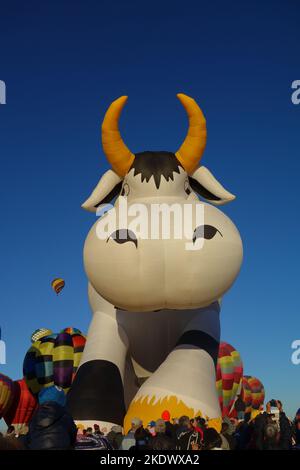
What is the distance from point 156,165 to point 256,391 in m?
11.8

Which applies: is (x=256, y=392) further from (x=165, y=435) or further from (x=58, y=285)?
(x=165, y=435)

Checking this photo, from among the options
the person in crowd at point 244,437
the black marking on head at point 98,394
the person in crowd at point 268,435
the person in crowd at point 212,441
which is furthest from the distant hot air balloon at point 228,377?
the person in crowd at point 212,441

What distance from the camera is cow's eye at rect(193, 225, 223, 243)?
6516 mm

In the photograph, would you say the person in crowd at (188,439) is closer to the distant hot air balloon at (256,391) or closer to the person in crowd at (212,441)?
the person in crowd at (212,441)

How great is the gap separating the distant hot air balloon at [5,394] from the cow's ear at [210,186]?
6.50 meters

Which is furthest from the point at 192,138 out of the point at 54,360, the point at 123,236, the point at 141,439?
the point at 54,360

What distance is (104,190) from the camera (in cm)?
798

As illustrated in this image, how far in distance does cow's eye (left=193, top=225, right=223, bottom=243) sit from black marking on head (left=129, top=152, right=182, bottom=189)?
1.02m

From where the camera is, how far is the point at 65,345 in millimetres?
10258

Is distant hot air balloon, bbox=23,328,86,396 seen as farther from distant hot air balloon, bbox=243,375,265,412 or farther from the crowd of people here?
distant hot air balloon, bbox=243,375,265,412

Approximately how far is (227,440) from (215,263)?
2252 millimetres

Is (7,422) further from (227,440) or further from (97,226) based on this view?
(227,440)
